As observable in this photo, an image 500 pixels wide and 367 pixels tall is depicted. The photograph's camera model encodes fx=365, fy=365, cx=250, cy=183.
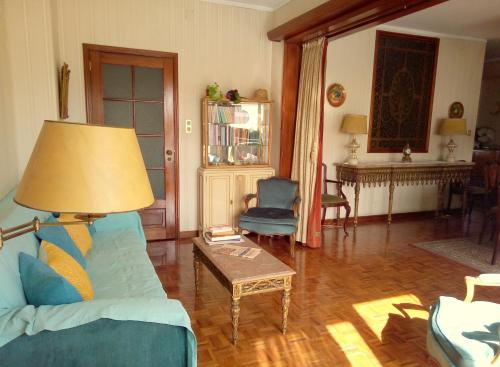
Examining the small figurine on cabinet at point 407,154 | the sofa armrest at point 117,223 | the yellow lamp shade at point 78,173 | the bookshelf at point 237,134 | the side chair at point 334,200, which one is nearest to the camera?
the yellow lamp shade at point 78,173

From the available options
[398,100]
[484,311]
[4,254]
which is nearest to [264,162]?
[398,100]

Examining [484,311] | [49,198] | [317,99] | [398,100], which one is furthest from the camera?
[398,100]

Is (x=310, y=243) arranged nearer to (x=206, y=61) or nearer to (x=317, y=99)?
(x=317, y=99)

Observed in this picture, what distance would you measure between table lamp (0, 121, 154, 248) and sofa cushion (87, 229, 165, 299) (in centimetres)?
115

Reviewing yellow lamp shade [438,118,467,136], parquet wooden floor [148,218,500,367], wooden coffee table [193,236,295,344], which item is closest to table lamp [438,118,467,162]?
yellow lamp shade [438,118,467,136]

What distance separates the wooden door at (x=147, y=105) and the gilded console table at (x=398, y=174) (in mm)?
2245

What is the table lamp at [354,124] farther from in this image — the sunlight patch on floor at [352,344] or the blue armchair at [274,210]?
the sunlight patch on floor at [352,344]

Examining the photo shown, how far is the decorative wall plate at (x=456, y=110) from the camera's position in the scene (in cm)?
556

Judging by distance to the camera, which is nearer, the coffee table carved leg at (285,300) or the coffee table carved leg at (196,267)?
the coffee table carved leg at (285,300)

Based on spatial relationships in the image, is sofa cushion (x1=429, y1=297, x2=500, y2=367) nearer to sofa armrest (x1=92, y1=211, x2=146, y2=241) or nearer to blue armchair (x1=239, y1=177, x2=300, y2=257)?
blue armchair (x1=239, y1=177, x2=300, y2=257)

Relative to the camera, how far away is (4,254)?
1543 millimetres

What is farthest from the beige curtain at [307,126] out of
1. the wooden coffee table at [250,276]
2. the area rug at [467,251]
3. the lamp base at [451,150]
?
the lamp base at [451,150]

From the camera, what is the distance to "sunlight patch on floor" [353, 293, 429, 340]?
2531mm

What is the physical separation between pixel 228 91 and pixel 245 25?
32.6 inches
